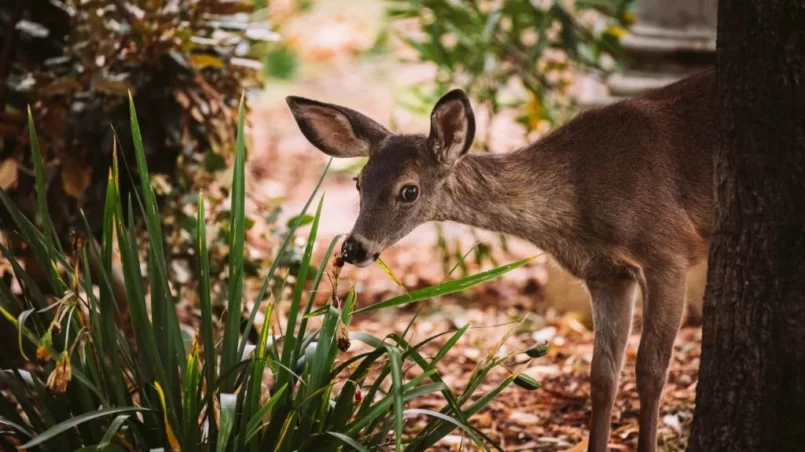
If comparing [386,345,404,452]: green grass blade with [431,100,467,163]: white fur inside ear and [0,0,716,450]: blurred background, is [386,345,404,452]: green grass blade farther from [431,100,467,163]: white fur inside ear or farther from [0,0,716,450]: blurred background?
[431,100,467,163]: white fur inside ear

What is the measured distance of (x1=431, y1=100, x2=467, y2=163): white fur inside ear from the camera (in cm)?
427

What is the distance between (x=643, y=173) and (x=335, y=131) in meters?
1.21

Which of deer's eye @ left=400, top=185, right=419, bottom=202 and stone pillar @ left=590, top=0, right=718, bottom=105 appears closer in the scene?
deer's eye @ left=400, top=185, right=419, bottom=202

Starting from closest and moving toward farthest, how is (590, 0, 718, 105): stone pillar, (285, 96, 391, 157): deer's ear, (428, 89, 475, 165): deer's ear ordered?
1. (428, 89, 475, 165): deer's ear
2. (285, 96, 391, 157): deer's ear
3. (590, 0, 718, 105): stone pillar

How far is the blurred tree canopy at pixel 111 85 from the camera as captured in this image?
197 inches

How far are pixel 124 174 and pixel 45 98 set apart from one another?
0.51 meters

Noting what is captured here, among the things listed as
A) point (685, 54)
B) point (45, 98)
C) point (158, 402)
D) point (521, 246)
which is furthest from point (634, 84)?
point (158, 402)

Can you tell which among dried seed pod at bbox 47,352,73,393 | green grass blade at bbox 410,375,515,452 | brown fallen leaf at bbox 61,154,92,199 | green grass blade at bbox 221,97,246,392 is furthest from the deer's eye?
dried seed pod at bbox 47,352,73,393

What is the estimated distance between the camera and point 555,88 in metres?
8.12

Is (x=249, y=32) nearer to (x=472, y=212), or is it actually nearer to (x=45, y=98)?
(x=45, y=98)

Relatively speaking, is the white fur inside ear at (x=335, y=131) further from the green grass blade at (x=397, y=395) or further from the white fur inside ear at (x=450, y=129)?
the green grass blade at (x=397, y=395)

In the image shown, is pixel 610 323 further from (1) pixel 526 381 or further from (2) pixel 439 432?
(2) pixel 439 432

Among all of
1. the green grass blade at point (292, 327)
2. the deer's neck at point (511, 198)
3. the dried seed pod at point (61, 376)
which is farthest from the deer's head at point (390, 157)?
the dried seed pod at point (61, 376)

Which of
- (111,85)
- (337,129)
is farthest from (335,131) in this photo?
(111,85)
